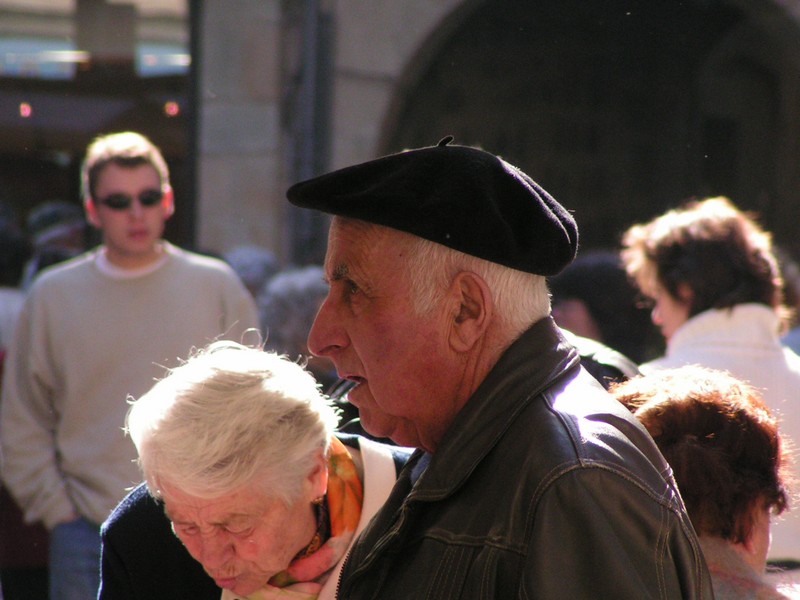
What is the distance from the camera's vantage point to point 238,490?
1.79 m

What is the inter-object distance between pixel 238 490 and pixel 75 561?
1834 millimetres

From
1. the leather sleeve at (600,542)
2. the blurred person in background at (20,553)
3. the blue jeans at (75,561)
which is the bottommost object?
the blurred person in background at (20,553)

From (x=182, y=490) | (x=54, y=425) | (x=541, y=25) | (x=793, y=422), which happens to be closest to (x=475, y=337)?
(x=182, y=490)

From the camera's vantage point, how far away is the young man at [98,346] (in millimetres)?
3426

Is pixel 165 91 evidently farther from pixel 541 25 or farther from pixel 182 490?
pixel 182 490

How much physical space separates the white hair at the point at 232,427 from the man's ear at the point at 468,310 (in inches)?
21.7

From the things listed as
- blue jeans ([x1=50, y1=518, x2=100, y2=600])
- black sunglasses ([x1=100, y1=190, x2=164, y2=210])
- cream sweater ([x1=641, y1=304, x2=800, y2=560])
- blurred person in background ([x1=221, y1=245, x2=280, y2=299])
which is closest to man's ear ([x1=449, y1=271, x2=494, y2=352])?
cream sweater ([x1=641, y1=304, x2=800, y2=560])

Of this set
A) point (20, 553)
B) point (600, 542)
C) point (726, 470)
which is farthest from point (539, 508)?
point (20, 553)

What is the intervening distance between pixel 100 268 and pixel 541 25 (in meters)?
4.96

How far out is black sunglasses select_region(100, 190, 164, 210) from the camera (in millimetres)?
3705

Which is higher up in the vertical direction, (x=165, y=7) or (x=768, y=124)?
(x=165, y=7)

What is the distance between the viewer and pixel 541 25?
25.4 feet

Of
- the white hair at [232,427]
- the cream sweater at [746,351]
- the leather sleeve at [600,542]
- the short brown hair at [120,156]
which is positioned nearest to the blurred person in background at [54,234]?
the short brown hair at [120,156]

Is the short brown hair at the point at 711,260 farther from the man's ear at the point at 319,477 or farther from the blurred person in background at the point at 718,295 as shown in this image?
the man's ear at the point at 319,477
